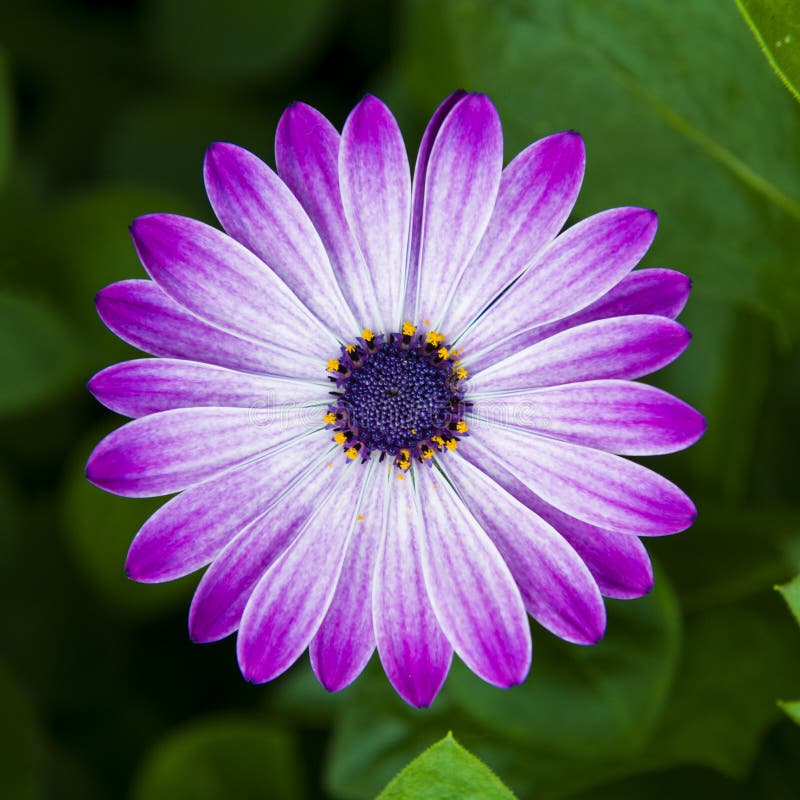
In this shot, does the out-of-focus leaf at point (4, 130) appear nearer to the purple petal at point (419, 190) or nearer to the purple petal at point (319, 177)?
the purple petal at point (319, 177)

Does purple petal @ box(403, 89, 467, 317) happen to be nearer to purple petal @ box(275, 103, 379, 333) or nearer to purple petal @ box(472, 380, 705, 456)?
purple petal @ box(275, 103, 379, 333)

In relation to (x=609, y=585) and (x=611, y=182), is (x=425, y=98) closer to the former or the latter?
(x=611, y=182)

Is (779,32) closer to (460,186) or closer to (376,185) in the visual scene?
(460,186)

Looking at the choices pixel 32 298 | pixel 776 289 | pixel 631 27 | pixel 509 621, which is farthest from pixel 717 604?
pixel 32 298

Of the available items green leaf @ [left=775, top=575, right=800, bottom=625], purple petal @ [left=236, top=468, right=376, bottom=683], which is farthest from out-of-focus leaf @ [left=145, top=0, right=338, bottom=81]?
green leaf @ [left=775, top=575, right=800, bottom=625]

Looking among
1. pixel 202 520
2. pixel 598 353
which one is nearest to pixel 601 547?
pixel 598 353
